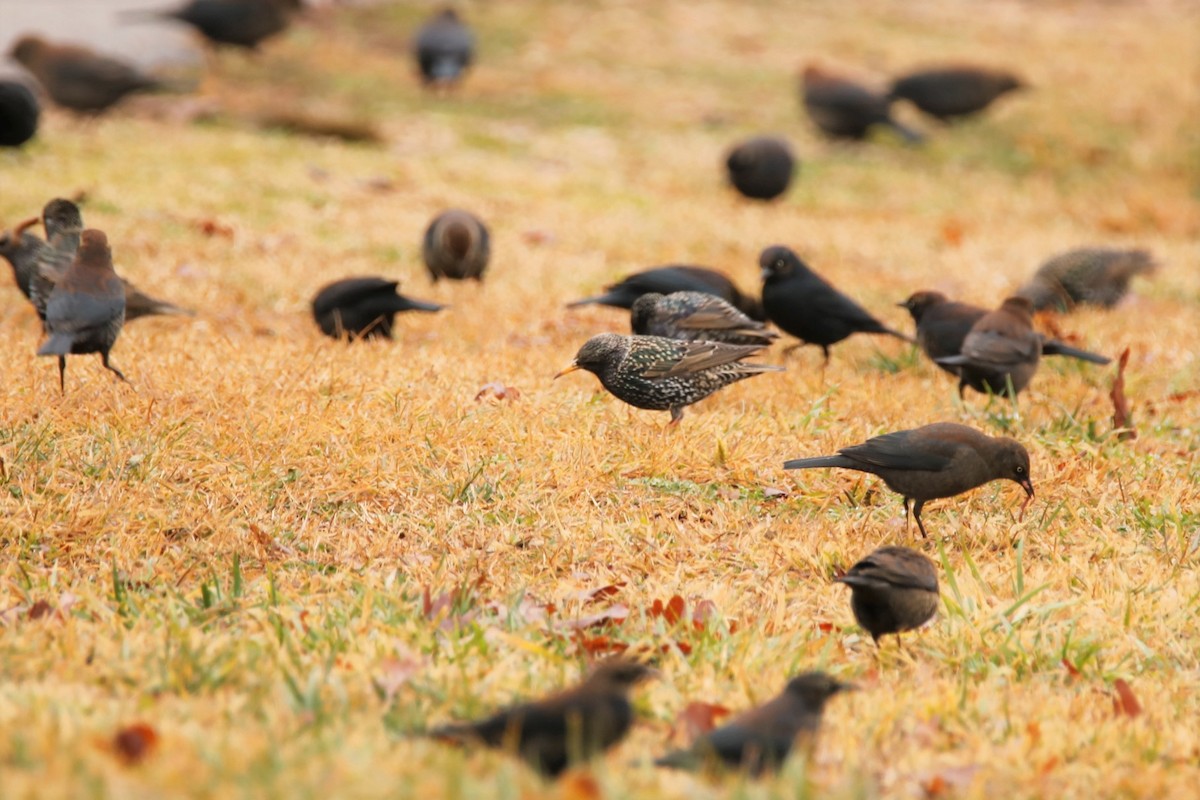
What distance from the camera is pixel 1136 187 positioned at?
1531 centimetres

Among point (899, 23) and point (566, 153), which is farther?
point (899, 23)

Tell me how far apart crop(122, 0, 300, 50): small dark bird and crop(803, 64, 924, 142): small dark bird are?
6.95 m

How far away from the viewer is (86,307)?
5.82 metres

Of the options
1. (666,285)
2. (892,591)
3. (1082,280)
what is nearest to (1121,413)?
(666,285)

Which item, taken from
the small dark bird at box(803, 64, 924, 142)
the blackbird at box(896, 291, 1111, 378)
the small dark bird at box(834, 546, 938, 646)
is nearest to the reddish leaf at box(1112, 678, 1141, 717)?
the small dark bird at box(834, 546, 938, 646)

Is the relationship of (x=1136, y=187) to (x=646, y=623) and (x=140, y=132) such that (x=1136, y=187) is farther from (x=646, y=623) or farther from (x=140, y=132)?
(x=646, y=623)

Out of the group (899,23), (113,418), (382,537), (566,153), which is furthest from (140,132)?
(899,23)

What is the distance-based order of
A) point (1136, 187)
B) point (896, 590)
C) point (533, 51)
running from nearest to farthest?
point (896, 590), point (1136, 187), point (533, 51)

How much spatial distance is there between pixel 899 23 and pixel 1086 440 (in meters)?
19.0

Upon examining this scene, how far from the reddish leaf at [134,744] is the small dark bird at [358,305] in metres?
4.55

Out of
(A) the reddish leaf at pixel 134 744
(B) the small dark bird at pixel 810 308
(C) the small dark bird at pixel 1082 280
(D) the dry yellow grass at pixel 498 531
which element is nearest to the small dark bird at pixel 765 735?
(D) the dry yellow grass at pixel 498 531

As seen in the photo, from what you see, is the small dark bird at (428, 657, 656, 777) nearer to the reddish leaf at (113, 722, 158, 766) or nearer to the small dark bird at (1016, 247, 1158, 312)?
the reddish leaf at (113, 722, 158, 766)

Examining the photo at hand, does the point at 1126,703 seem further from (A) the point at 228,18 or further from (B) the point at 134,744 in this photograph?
(A) the point at 228,18

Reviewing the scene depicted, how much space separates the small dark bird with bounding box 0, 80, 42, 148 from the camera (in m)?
11.8
